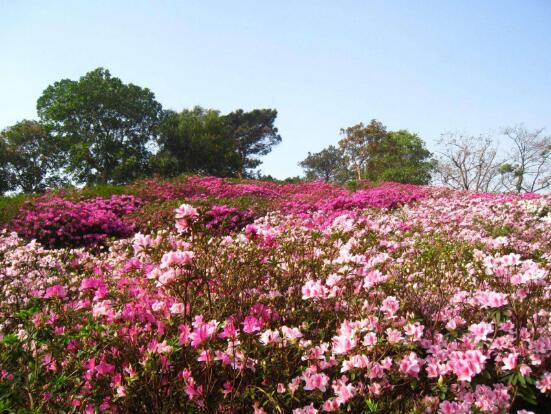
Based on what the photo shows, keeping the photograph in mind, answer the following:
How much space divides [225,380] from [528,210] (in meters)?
9.53

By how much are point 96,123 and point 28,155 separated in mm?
10415

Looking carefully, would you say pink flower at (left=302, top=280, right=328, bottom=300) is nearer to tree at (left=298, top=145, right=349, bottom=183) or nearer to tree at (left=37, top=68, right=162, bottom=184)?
tree at (left=37, top=68, right=162, bottom=184)

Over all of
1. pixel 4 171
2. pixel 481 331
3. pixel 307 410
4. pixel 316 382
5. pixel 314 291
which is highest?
pixel 4 171

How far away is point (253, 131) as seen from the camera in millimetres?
50281

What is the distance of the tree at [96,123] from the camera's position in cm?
2983

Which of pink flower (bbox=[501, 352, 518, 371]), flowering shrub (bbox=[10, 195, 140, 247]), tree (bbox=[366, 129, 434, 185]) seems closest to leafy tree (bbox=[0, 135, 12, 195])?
flowering shrub (bbox=[10, 195, 140, 247])

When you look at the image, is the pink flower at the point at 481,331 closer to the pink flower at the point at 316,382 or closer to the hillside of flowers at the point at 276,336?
the hillside of flowers at the point at 276,336

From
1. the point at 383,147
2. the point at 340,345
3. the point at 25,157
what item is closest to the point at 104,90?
the point at 25,157

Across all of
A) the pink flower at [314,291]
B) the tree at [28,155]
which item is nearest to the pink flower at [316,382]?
the pink flower at [314,291]

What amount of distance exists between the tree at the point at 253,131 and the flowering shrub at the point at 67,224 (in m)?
37.6

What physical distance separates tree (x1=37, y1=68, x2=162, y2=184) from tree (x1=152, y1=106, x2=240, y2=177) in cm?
296

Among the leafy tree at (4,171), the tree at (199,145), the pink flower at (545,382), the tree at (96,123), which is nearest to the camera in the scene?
the pink flower at (545,382)

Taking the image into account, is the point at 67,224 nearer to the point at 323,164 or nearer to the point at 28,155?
the point at 28,155

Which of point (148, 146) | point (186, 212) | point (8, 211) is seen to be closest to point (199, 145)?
point (148, 146)
